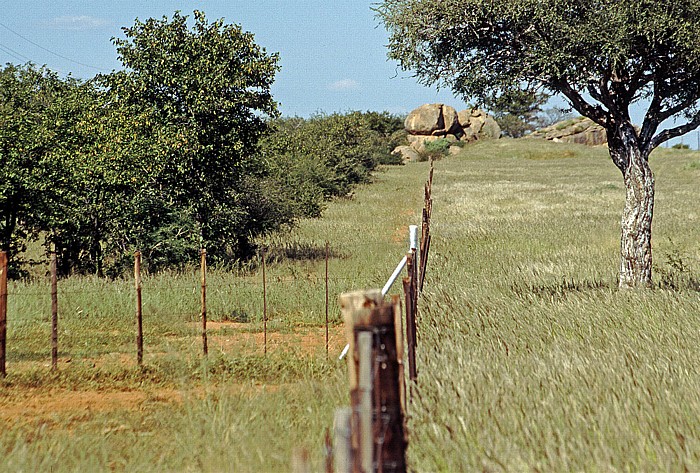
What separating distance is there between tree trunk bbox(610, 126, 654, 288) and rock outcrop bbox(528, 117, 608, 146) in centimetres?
10432

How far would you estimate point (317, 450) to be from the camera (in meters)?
5.71

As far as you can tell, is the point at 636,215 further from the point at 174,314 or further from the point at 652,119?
the point at 174,314

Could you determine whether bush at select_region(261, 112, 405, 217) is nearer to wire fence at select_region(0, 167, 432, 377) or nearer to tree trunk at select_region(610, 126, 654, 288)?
wire fence at select_region(0, 167, 432, 377)

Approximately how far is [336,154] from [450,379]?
41.8 metres

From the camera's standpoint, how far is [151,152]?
1673 cm

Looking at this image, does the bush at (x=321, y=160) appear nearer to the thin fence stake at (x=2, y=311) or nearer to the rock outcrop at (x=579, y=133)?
the thin fence stake at (x=2, y=311)

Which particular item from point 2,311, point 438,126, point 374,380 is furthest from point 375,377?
point 438,126

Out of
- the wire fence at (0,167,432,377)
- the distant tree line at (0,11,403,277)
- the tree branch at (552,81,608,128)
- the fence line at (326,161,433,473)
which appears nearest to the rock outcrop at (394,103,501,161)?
the distant tree line at (0,11,403,277)

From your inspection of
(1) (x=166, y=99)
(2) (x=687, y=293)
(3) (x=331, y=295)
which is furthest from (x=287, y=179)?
(2) (x=687, y=293)

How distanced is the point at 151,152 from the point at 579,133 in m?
108

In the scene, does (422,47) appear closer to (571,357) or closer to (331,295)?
(331,295)

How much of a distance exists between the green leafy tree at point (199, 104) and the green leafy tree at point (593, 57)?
5.03 m

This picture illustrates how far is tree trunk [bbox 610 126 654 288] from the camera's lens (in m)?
12.5

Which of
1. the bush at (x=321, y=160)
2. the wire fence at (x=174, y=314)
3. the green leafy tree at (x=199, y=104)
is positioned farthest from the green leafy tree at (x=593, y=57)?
the bush at (x=321, y=160)
